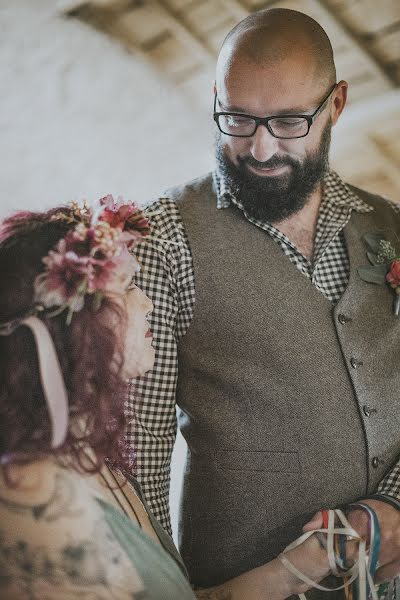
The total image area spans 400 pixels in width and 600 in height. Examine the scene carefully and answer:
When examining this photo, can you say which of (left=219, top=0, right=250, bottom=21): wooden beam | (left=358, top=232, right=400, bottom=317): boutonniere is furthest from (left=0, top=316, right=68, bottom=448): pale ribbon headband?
(left=219, top=0, right=250, bottom=21): wooden beam

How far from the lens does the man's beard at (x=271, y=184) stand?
6.12 ft

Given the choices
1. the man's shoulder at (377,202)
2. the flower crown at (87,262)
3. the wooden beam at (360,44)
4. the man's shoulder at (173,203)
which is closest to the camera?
the flower crown at (87,262)

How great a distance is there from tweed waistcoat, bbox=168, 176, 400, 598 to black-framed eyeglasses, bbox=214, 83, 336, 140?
274 mm

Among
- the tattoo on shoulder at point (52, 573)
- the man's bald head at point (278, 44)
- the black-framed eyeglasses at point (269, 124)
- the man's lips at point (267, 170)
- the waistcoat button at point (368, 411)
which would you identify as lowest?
the waistcoat button at point (368, 411)

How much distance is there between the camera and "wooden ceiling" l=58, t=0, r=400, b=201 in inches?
104

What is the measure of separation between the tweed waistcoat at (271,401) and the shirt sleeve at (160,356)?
0.13 feet

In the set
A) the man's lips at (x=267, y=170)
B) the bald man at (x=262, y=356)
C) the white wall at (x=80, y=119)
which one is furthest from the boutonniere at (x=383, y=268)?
the white wall at (x=80, y=119)

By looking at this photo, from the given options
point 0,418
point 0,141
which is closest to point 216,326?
point 0,418

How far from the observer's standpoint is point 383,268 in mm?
1948

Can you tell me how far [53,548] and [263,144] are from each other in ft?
3.57

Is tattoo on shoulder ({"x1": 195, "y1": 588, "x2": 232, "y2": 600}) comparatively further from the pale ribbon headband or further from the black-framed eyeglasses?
the black-framed eyeglasses

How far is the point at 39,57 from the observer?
9.23ft

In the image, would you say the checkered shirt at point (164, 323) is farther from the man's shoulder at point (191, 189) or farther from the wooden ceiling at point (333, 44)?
the wooden ceiling at point (333, 44)

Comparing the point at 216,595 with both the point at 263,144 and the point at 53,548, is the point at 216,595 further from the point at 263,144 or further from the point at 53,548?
the point at 263,144
